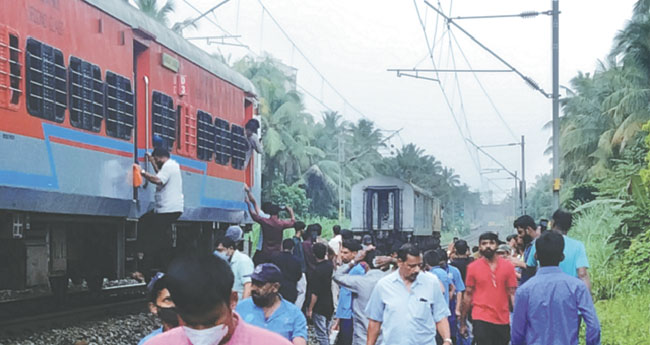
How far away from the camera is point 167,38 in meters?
13.8

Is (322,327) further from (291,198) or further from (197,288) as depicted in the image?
(291,198)

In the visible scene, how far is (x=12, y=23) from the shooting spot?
9.32 meters

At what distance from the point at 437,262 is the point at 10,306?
6579mm

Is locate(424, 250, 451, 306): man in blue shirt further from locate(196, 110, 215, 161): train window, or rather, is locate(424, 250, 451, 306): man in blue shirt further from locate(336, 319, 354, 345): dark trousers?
locate(196, 110, 215, 161): train window

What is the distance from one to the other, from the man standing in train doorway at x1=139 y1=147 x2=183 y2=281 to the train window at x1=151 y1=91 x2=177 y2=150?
59 centimetres

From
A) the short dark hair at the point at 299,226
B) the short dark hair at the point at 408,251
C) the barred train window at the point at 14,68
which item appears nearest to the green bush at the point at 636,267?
the short dark hair at the point at 299,226

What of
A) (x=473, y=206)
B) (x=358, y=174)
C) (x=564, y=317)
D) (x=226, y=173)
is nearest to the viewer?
(x=564, y=317)

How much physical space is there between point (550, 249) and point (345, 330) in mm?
4140

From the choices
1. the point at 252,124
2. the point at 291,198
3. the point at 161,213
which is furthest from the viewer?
the point at 291,198

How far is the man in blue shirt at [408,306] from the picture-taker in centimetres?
721

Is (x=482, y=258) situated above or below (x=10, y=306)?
above

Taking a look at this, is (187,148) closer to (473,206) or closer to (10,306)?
(10,306)

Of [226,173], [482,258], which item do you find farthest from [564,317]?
[226,173]

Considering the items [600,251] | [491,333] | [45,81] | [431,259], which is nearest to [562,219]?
[491,333]
